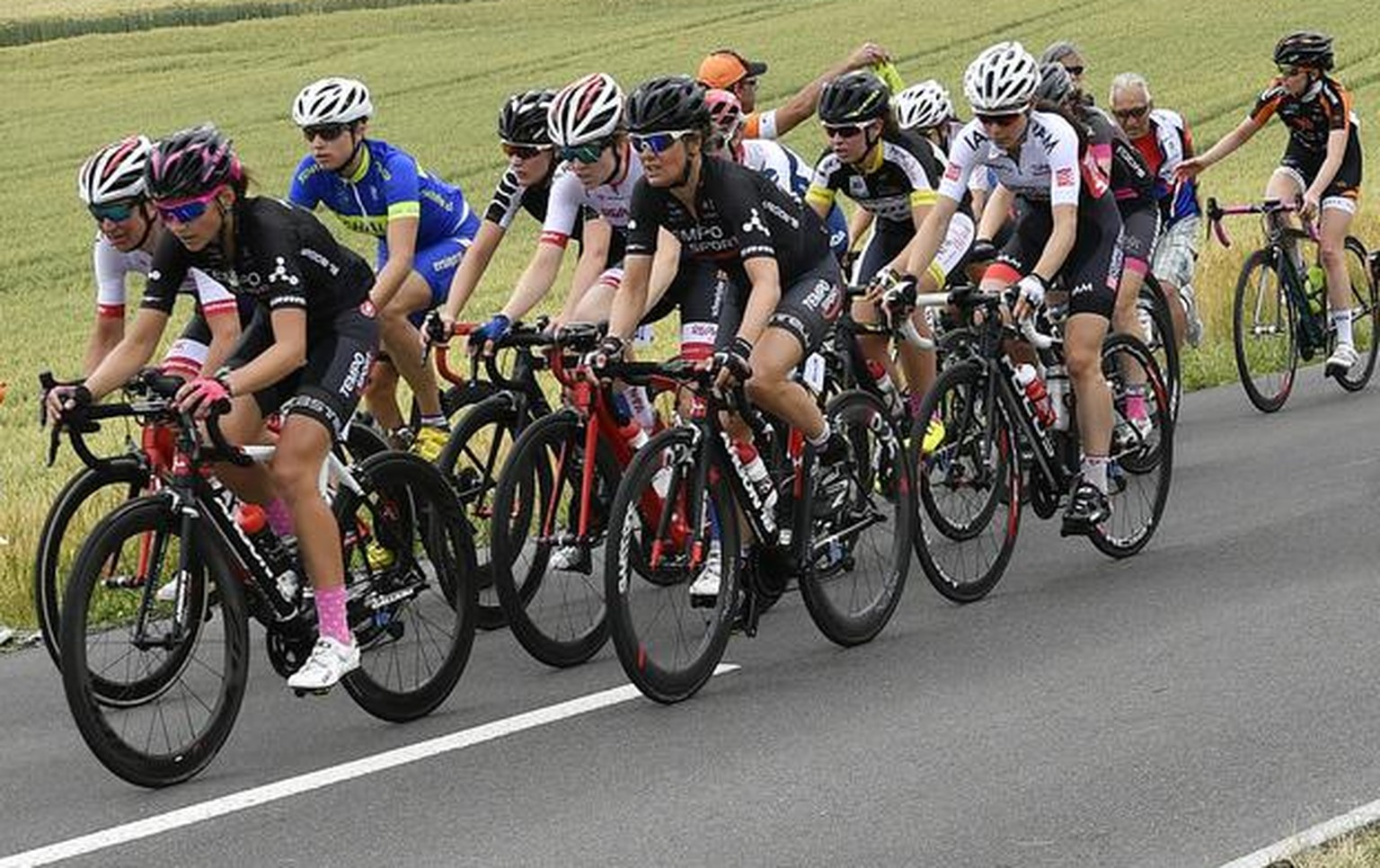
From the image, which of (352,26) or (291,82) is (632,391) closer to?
(291,82)

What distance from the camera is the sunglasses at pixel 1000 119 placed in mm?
9672

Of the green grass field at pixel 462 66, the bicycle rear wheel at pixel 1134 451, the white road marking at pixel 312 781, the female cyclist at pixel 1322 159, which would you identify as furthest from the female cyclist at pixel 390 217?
the green grass field at pixel 462 66

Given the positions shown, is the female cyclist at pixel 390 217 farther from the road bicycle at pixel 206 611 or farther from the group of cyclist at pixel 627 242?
the road bicycle at pixel 206 611

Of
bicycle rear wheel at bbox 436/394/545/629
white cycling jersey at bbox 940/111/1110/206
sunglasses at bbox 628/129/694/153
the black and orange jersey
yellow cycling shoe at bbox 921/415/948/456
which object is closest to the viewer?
sunglasses at bbox 628/129/694/153

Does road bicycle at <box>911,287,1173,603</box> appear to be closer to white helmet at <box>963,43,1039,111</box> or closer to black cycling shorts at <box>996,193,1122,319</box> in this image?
black cycling shorts at <box>996,193,1122,319</box>

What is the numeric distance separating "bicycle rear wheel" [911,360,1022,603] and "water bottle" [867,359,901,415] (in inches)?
67.4

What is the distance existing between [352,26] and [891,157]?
5062 cm

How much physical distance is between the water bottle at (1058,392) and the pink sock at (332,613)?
3.48m

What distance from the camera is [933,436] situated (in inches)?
353

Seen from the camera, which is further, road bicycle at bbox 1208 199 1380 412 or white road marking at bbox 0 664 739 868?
road bicycle at bbox 1208 199 1380 412

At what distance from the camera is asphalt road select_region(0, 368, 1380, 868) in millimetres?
6180

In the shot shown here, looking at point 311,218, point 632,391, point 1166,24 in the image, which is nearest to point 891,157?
point 632,391

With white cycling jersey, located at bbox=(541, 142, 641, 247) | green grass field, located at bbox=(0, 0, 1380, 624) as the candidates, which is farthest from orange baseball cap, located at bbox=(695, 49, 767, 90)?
green grass field, located at bbox=(0, 0, 1380, 624)

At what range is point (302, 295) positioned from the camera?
24.3 feet
